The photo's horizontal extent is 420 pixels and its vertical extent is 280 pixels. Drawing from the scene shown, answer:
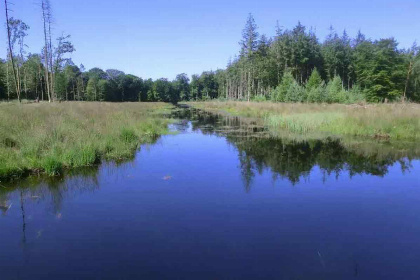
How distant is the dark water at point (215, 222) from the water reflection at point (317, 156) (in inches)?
5.4

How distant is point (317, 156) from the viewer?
38.2ft

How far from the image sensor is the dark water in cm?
405

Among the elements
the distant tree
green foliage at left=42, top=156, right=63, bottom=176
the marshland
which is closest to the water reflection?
the marshland

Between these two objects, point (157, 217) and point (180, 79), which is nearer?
point (157, 217)

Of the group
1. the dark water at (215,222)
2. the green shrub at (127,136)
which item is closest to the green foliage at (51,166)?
the dark water at (215,222)

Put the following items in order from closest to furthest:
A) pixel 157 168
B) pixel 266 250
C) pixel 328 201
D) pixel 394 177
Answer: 1. pixel 266 250
2. pixel 328 201
3. pixel 394 177
4. pixel 157 168

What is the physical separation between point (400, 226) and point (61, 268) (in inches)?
233

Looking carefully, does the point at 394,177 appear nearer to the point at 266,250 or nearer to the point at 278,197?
the point at 278,197

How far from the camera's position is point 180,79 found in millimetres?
118062

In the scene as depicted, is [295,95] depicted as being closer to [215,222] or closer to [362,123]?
[362,123]

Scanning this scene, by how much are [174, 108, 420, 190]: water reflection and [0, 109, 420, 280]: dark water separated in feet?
0.45

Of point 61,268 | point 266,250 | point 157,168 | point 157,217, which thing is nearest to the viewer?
point 61,268

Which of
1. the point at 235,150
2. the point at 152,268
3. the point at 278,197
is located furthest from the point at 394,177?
the point at 152,268

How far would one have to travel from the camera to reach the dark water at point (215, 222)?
405 cm
